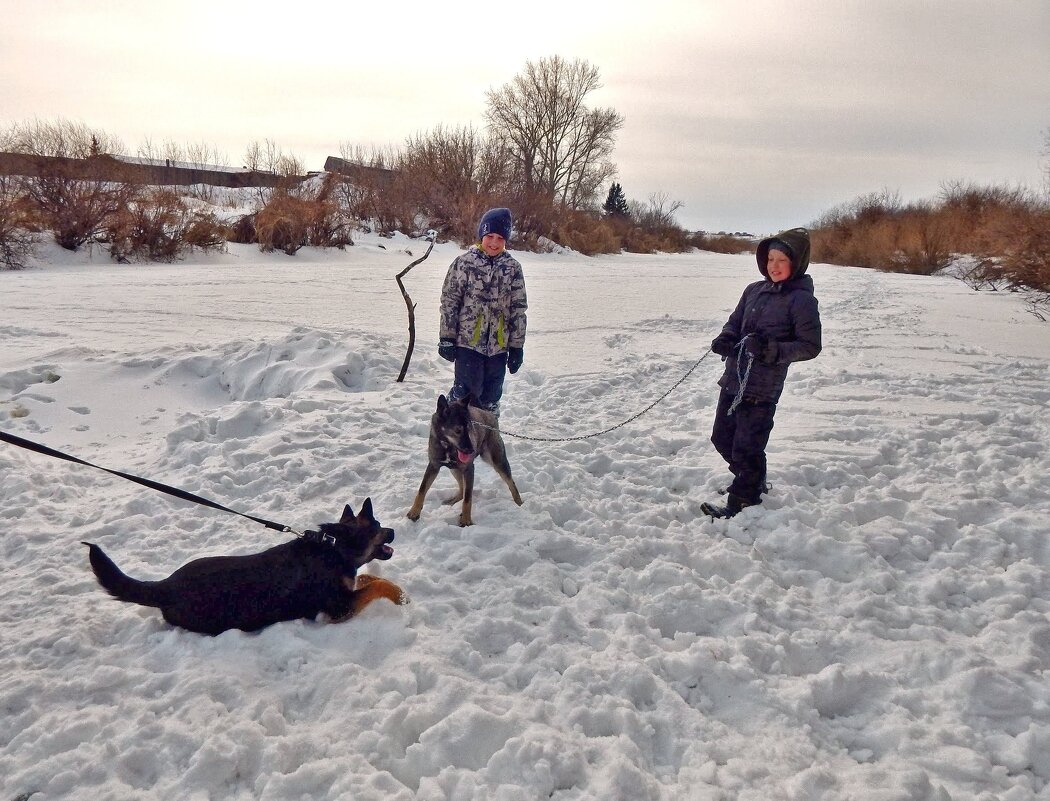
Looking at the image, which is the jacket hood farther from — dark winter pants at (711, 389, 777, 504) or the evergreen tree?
the evergreen tree

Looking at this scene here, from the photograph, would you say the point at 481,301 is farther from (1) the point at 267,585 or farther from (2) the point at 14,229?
(2) the point at 14,229

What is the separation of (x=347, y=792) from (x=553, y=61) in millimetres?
48464

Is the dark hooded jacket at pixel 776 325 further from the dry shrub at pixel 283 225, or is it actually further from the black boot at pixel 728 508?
the dry shrub at pixel 283 225

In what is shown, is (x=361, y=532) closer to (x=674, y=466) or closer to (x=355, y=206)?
(x=674, y=466)

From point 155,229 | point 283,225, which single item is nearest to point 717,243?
point 283,225

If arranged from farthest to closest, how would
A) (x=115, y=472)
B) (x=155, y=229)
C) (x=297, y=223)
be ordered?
(x=297, y=223) → (x=155, y=229) → (x=115, y=472)

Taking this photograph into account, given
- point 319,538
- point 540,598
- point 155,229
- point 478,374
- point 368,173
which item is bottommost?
point 540,598

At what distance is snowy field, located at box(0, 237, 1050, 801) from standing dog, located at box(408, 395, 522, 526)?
15 cm

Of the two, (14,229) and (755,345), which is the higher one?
(14,229)

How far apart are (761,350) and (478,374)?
2238 mm

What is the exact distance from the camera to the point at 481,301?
4.80 meters

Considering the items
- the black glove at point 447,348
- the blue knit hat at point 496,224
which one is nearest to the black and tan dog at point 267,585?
the black glove at point 447,348

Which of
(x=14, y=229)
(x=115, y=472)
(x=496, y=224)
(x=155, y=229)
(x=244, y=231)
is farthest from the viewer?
(x=244, y=231)

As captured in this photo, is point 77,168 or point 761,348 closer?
point 761,348
